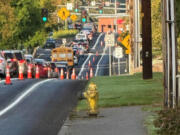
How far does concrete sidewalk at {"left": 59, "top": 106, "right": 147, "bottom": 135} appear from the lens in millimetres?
14008

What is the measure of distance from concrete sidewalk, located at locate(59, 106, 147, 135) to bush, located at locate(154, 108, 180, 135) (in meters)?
0.46

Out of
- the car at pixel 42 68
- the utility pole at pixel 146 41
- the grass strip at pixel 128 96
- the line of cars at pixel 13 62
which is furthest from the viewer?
the car at pixel 42 68

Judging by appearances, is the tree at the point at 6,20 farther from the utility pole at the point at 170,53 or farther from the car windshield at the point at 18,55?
the utility pole at the point at 170,53

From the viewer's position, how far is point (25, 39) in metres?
80.6

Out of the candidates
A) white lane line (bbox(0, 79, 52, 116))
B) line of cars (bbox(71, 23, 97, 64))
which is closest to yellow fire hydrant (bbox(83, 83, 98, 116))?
white lane line (bbox(0, 79, 52, 116))

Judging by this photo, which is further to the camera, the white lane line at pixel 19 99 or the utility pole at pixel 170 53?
the white lane line at pixel 19 99

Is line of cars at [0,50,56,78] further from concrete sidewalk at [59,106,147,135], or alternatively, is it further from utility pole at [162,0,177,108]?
utility pole at [162,0,177,108]

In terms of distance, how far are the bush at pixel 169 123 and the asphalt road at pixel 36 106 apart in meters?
2.55

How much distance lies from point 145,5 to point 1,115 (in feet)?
47.7

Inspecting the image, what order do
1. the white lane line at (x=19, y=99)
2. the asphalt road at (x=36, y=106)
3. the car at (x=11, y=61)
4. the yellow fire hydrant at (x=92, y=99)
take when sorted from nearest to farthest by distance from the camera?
1. the asphalt road at (x=36, y=106)
2. the yellow fire hydrant at (x=92, y=99)
3. the white lane line at (x=19, y=99)
4. the car at (x=11, y=61)

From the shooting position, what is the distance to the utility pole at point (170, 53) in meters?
16.3

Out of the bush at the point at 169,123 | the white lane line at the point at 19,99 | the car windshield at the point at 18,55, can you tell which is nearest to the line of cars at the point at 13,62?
the car windshield at the point at 18,55

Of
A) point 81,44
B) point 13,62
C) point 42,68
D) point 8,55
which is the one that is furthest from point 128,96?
point 81,44

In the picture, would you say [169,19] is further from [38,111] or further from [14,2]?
[14,2]
